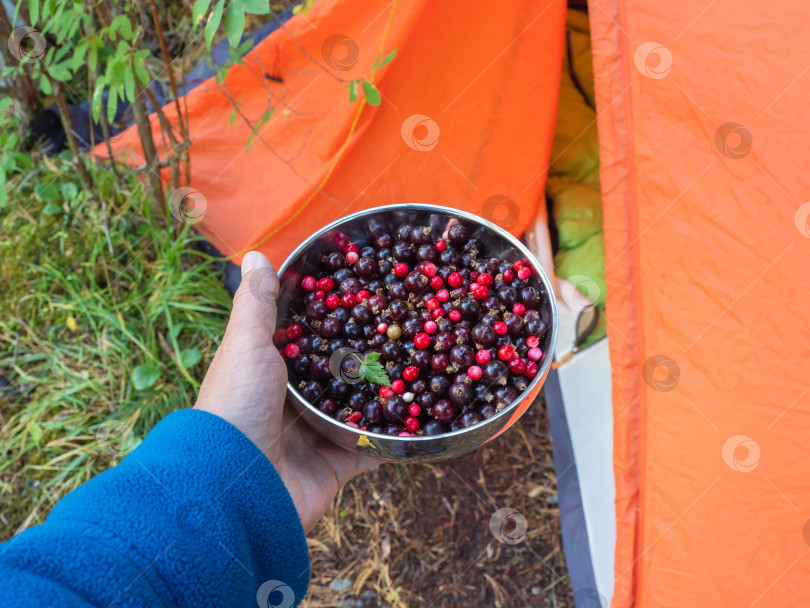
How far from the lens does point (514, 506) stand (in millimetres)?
1798

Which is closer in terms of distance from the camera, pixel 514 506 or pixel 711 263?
pixel 711 263

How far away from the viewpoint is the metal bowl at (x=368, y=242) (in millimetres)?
984

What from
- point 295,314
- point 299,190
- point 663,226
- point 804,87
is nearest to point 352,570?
point 295,314

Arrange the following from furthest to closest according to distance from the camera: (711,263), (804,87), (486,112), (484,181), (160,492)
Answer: (484,181), (486,112), (711,263), (804,87), (160,492)

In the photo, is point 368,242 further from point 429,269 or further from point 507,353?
point 507,353

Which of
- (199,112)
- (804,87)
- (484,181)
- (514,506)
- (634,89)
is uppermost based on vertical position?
(804,87)

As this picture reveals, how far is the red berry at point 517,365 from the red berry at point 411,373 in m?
0.19

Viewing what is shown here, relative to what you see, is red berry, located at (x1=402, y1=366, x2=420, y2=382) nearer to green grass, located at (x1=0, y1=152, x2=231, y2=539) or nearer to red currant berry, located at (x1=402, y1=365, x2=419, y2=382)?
red currant berry, located at (x1=402, y1=365, x2=419, y2=382)

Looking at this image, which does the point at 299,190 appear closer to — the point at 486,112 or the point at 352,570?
the point at 486,112

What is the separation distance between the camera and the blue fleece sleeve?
73cm

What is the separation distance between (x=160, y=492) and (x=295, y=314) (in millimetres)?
461
